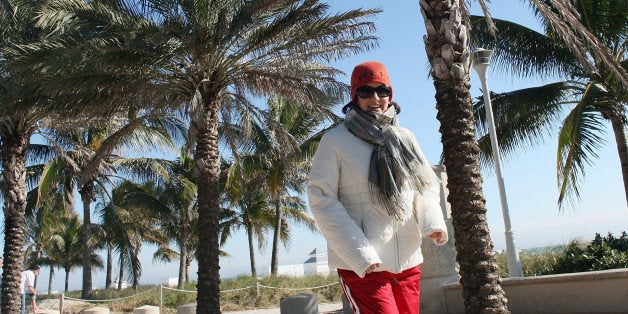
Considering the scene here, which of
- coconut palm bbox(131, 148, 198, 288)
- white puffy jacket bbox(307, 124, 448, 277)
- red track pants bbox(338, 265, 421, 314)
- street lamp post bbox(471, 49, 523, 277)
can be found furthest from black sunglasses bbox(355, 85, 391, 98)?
coconut palm bbox(131, 148, 198, 288)

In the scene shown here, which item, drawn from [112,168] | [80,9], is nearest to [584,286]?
[80,9]

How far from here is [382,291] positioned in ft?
8.46

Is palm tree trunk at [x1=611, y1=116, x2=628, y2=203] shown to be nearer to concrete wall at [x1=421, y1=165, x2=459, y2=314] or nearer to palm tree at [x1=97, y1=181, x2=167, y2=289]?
concrete wall at [x1=421, y1=165, x2=459, y2=314]

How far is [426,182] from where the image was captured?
289 centimetres

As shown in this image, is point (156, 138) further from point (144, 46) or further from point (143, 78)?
point (144, 46)

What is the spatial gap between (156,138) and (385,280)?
1378cm

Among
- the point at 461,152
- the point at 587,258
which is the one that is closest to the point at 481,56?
the point at 587,258

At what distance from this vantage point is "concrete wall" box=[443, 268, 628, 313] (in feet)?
21.9

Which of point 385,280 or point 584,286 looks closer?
point 385,280

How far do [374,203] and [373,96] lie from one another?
0.57 metres

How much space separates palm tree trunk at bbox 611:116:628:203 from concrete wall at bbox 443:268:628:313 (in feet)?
18.8

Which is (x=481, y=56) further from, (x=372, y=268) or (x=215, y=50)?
(x=372, y=268)

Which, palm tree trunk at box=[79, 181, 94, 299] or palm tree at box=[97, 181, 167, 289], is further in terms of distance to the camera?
palm tree trunk at box=[79, 181, 94, 299]

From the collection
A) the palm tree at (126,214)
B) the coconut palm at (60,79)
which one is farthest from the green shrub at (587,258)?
the palm tree at (126,214)
